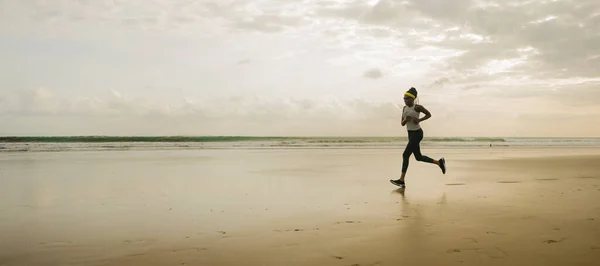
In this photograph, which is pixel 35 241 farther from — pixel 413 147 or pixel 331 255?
pixel 413 147

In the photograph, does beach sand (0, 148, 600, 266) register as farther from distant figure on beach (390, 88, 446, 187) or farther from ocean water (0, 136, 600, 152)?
ocean water (0, 136, 600, 152)

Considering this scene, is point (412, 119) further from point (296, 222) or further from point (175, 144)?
point (175, 144)

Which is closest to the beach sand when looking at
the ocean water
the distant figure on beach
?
the distant figure on beach

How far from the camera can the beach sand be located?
4.13 meters

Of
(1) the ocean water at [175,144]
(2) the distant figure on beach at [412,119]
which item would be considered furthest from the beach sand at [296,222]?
(1) the ocean water at [175,144]

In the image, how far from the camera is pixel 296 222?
5719 mm

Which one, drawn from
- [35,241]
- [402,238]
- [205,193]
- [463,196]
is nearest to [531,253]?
[402,238]

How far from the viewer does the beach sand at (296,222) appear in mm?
4133

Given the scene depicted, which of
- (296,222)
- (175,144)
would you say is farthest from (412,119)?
(175,144)

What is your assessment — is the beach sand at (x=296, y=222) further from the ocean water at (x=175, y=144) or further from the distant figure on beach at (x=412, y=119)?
the ocean water at (x=175, y=144)

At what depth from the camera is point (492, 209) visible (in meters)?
6.66

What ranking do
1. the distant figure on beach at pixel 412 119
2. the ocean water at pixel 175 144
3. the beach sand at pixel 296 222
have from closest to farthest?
the beach sand at pixel 296 222
the distant figure on beach at pixel 412 119
the ocean water at pixel 175 144

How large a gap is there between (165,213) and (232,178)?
183 inches

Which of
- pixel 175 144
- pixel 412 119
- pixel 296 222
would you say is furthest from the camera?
pixel 175 144
